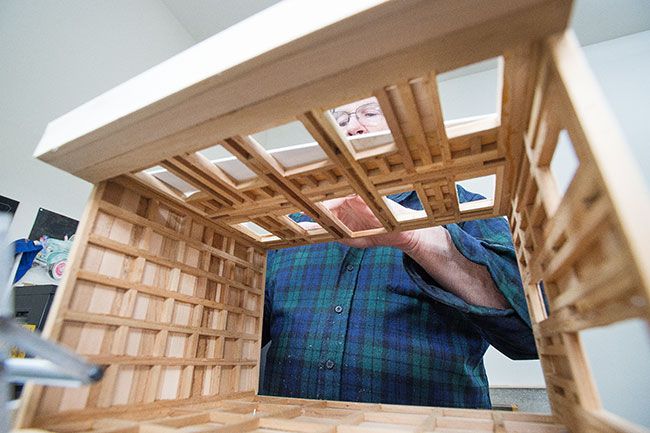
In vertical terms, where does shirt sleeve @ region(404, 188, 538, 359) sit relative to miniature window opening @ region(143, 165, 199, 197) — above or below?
below

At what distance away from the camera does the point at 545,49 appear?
333 millimetres

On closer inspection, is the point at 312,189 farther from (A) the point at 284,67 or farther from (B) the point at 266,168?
(A) the point at 284,67

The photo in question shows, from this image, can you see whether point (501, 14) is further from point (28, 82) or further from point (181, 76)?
point (28, 82)

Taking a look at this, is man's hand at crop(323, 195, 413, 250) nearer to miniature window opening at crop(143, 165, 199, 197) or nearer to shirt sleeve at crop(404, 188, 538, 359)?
shirt sleeve at crop(404, 188, 538, 359)

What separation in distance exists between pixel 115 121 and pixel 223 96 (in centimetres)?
17

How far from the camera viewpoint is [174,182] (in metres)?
0.69

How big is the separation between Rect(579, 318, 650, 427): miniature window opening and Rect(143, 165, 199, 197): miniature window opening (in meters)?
1.78

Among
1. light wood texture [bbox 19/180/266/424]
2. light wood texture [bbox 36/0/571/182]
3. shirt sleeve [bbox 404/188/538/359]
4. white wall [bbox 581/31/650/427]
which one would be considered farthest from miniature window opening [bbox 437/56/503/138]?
light wood texture [bbox 36/0/571/182]

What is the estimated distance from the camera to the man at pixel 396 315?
36.9 inches

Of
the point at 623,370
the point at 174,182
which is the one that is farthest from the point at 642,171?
the point at 174,182

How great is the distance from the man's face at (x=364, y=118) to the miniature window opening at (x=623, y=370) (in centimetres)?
135

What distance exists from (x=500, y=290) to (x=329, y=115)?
2.34 feet

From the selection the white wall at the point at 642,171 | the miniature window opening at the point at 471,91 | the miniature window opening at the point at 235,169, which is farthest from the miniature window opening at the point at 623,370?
the miniature window opening at the point at 235,169

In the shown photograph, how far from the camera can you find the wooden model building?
307mm
